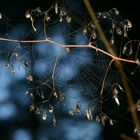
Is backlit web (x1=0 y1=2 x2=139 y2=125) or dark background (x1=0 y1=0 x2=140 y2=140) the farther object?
dark background (x1=0 y1=0 x2=140 y2=140)

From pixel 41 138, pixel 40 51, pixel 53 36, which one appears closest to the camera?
pixel 53 36

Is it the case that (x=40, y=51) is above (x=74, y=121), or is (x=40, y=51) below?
above

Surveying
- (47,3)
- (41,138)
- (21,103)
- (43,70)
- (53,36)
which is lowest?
(41,138)

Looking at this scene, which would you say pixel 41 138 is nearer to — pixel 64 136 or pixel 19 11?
pixel 64 136

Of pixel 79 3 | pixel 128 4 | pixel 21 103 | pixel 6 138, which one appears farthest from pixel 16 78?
pixel 128 4

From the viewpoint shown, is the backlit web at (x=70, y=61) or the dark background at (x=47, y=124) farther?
the dark background at (x=47, y=124)

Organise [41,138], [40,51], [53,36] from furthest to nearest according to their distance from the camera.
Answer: [41,138]
[40,51]
[53,36]

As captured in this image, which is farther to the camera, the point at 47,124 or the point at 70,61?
the point at 47,124

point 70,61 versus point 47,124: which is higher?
point 70,61
